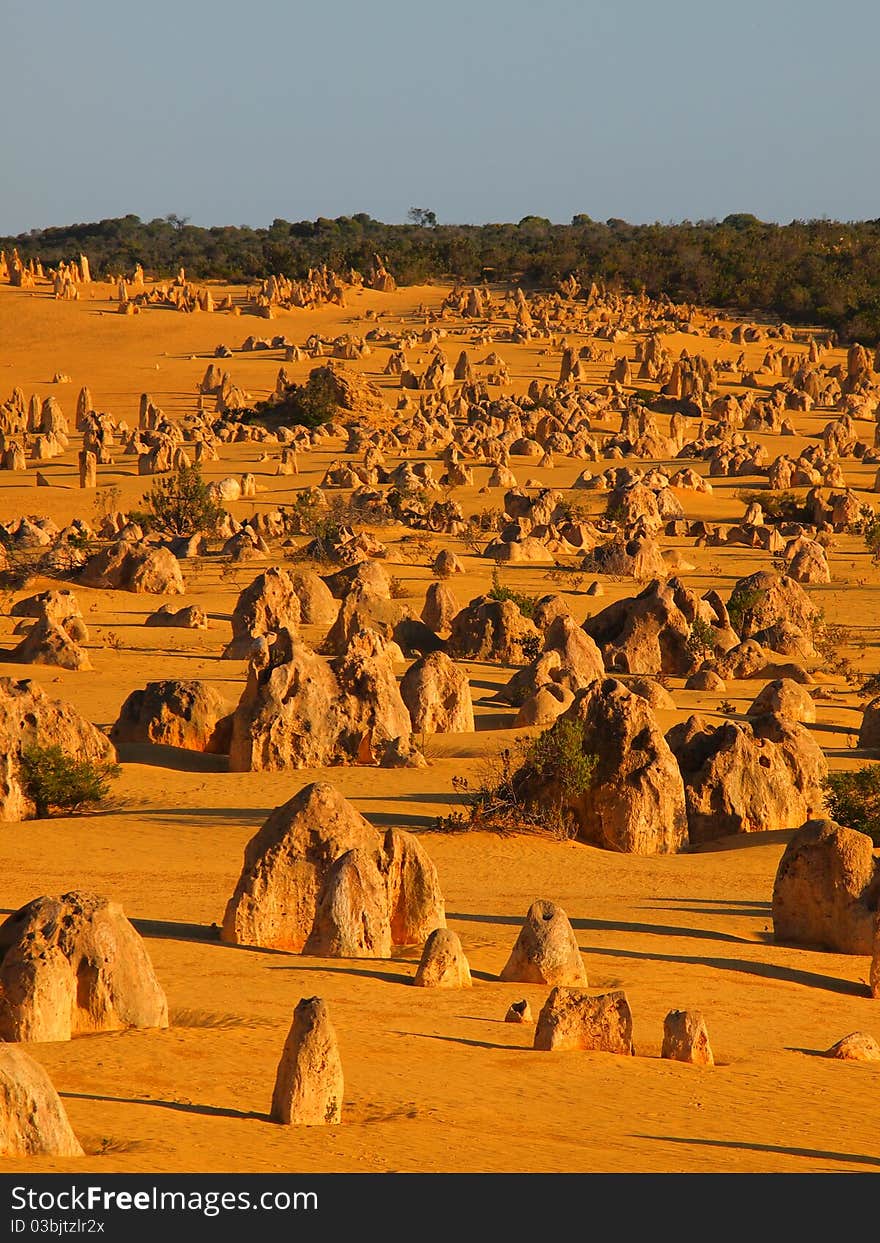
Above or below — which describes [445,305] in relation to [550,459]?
above

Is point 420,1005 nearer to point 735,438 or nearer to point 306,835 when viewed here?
point 306,835

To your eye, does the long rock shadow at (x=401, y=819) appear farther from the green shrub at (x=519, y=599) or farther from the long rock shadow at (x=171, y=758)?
the green shrub at (x=519, y=599)

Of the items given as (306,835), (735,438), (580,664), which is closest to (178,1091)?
(306,835)

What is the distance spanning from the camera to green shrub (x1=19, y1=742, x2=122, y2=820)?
49.3ft

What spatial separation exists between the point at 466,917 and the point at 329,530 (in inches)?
764

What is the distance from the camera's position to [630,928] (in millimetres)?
12250

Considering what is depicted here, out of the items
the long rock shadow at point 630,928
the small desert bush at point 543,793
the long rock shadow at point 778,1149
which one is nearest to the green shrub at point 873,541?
the small desert bush at point 543,793

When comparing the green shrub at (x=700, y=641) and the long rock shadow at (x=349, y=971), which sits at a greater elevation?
the green shrub at (x=700, y=641)

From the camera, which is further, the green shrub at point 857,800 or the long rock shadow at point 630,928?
the green shrub at point 857,800

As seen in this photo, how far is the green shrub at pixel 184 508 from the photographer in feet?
108

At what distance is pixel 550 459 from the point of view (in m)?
40.5

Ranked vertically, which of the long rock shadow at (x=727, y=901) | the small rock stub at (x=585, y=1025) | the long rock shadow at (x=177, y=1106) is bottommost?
the long rock shadow at (x=727, y=901)

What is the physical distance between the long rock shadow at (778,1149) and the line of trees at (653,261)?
5902 centimetres

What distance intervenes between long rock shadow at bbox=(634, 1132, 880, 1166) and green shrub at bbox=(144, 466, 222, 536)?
25.5 metres
